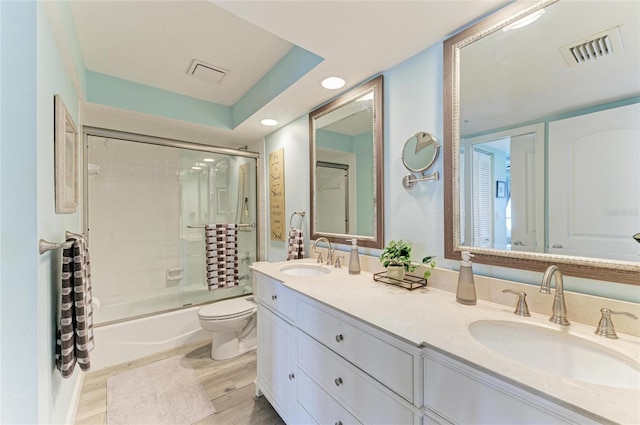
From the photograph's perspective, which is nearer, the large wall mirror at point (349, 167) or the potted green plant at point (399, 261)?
the potted green plant at point (399, 261)

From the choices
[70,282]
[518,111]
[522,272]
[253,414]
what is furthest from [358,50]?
[253,414]

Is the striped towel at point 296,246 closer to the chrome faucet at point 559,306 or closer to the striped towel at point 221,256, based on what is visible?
the striped towel at point 221,256

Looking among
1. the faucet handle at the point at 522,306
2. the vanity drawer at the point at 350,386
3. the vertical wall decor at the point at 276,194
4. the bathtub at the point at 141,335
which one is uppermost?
the vertical wall decor at the point at 276,194

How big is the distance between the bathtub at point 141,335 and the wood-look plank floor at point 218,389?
7 centimetres

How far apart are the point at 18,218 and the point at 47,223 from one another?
203mm

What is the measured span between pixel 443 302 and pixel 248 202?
2484 mm

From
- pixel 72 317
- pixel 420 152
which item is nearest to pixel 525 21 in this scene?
pixel 420 152

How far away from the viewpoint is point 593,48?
882 millimetres

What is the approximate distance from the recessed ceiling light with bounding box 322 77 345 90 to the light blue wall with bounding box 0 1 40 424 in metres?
1.34

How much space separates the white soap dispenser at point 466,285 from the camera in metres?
1.06

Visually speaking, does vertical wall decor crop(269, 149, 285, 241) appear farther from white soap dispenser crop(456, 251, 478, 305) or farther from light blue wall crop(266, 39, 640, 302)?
white soap dispenser crop(456, 251, 478, 305)

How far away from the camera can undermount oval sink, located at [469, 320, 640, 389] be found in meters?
0.71

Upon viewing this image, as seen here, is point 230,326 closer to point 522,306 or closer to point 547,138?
point 522,306

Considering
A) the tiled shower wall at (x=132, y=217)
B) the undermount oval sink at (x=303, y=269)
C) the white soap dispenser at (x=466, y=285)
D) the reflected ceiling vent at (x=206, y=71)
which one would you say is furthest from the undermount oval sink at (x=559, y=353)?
the tiled shower wall at (x=132, y=217)
